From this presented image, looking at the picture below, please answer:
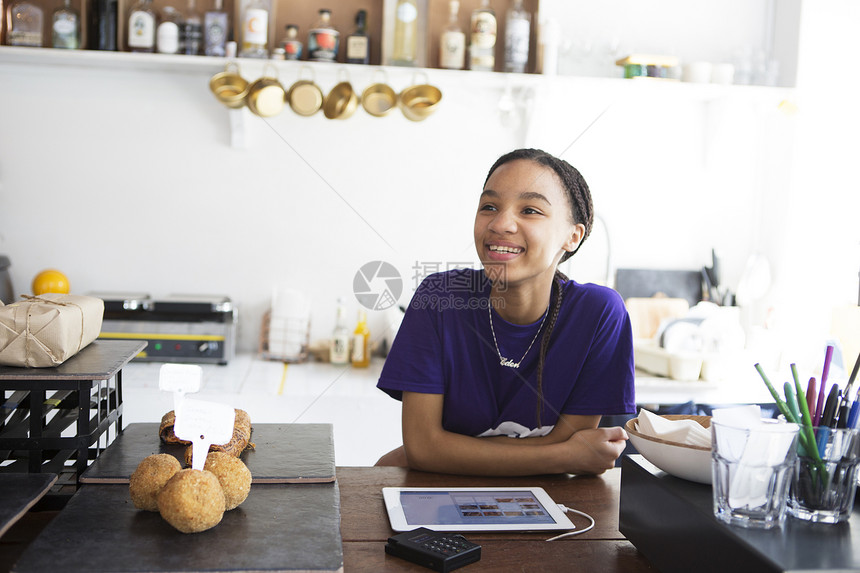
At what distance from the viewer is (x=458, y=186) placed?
2.64 m

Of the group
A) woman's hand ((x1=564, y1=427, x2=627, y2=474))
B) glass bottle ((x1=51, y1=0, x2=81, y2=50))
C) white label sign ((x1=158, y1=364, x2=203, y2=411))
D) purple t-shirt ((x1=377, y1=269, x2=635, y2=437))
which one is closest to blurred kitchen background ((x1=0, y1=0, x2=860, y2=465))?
glass bottle ((x1=51, y1=0, x2=81, y2=50))

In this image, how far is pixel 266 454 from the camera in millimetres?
980

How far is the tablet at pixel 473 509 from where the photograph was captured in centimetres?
89

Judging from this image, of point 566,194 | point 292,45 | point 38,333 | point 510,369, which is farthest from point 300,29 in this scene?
point 38,333

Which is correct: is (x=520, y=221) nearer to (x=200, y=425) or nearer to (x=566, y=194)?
(x=566, y=194)

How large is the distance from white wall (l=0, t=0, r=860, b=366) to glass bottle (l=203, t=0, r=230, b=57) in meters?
0.19

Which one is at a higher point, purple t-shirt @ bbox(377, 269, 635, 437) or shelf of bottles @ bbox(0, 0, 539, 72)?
shelf of bottles @ bbox(0, 0, 539, 72)

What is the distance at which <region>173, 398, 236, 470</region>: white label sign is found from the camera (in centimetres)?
78

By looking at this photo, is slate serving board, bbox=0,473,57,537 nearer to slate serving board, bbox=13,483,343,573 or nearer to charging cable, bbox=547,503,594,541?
slate serving board, bbox=13,483,343,573

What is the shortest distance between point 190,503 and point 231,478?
74 mm

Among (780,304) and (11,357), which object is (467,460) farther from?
(780,304)

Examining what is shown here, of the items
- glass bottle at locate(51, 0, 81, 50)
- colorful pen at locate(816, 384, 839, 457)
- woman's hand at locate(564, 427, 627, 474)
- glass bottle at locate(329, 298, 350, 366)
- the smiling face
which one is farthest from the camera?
glass bottle at locate(329, 298, 350, 366)

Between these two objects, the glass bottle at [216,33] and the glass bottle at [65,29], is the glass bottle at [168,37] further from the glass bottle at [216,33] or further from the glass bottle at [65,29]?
the glass bottle at [65,29]

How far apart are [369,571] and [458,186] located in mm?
1988
